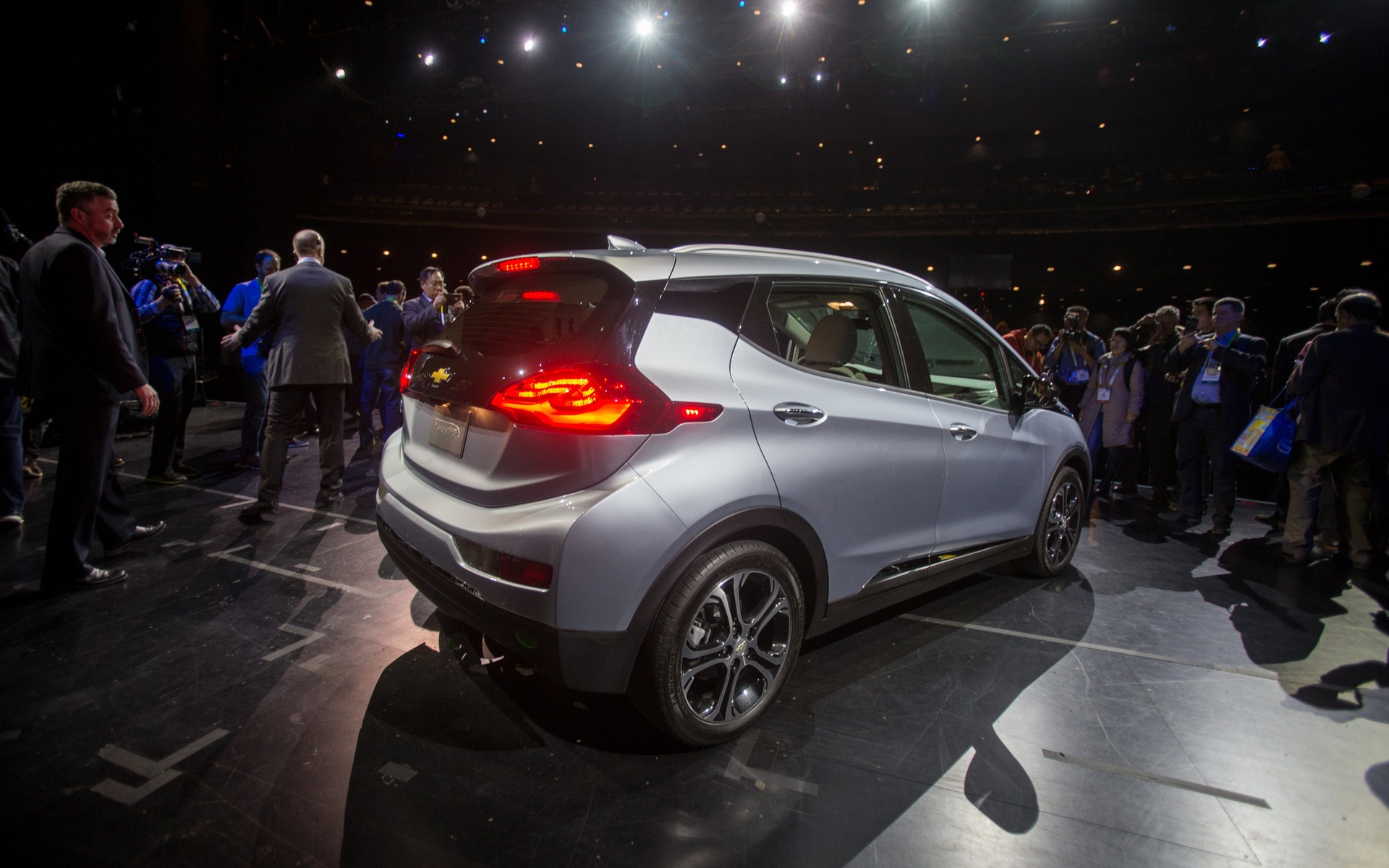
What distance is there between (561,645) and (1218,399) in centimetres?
532

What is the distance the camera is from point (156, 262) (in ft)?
16.0

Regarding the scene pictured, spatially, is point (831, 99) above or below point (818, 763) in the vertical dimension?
above

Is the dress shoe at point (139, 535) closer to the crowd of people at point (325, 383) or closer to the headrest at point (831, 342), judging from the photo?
the crowd of people at point (325, 383)

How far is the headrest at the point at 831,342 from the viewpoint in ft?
6.79

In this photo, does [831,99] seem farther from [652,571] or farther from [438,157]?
[652,571]

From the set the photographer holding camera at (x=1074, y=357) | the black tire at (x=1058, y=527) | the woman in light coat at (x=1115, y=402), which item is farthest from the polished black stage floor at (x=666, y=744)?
the photographer holding camera at (x=1074, y=357)

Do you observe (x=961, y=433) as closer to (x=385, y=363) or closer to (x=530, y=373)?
(x=530, y=373)

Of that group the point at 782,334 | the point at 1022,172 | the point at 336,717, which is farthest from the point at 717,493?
the point at 1022,172

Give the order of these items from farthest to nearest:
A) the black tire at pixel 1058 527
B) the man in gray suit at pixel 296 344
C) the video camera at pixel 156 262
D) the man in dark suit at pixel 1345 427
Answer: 1. the video camera at pixel 156 262
2. the man in gray suit at pixel 296 344
3. the man in dark suit at pixel 1345 427
4. the black tire at pixel 1058 527

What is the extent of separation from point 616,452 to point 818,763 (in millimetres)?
1154

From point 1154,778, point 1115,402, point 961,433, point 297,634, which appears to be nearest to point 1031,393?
point 961,433

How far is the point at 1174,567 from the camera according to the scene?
12.4ft

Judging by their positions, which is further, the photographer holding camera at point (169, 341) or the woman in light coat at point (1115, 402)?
the woman in light coat at point (1115, 402)

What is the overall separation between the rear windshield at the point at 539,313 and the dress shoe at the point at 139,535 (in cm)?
272
